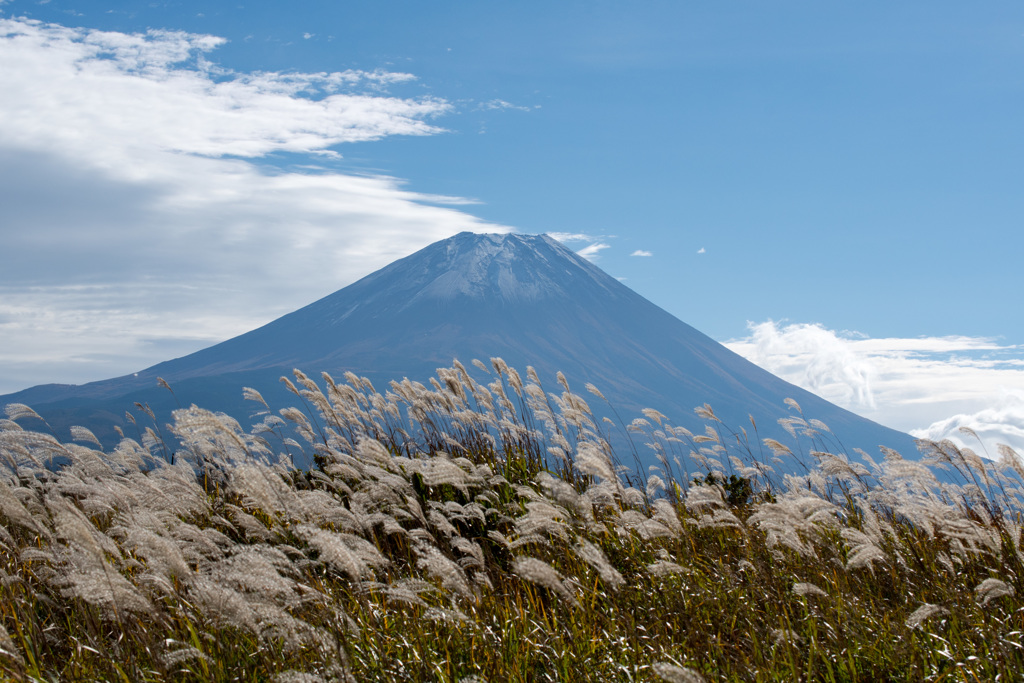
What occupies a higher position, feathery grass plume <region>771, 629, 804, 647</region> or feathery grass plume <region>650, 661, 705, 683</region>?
feathery grass plume <region>650, 661, 705, 683</region>

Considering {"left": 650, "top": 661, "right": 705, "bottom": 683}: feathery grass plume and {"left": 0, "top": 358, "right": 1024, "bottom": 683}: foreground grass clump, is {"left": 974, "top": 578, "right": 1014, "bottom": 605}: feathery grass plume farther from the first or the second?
{"left": 650, "top": 661, "right": 705, "bottom": 683}: feathery grass plume

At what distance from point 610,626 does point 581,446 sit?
223cm

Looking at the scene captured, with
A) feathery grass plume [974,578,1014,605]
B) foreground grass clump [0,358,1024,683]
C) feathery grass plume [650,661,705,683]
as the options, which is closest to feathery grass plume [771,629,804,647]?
foreground grass clump [0,358,1024,683]

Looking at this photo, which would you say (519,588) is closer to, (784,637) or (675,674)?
(784,637)

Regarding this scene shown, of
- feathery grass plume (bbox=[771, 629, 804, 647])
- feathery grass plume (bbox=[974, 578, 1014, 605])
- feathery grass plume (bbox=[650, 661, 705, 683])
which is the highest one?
feathery grass plume (bbox=[974, 578, 1014, 605])

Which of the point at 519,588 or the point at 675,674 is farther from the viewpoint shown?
the point at 519,588

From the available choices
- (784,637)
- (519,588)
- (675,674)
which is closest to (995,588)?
(784,637)

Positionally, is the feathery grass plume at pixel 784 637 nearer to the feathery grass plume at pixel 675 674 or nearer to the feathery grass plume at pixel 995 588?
the feathery grass plume at pixel 995 588

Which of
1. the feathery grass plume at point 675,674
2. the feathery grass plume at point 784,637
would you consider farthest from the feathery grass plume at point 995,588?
the feathery grass plume at point 675,674

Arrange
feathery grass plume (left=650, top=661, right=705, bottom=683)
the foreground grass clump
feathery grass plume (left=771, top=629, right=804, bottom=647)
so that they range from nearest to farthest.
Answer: feathery grass plume (left=650, top=661, right=705, bottom=683), the foreground grass clump, feathery grass plume (left=771, top=629, right=804, bottom=647)

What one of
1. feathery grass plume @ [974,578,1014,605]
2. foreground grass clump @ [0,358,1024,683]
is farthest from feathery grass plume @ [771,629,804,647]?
feathery grass plume @ [974,578,1014,605]

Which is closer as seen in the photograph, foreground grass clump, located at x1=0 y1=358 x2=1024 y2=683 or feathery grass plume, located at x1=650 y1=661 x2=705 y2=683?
feathery grass plume, located at x1=650 y1=661 x2=705 y2=683

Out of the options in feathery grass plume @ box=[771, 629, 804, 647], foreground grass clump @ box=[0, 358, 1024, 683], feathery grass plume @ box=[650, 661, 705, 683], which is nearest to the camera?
feathery grass plume @ box=[650, 661, 705, 683]

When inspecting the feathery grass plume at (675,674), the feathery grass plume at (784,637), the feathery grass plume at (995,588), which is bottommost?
the feathery grass plume at (784,637)
